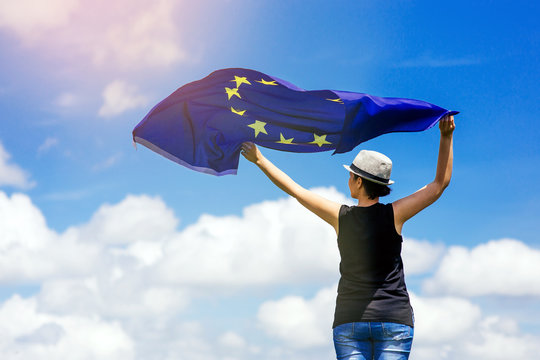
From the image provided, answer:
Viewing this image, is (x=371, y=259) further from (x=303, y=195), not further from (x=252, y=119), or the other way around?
(x=252, y=119)

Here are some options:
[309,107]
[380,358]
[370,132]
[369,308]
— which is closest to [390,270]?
[369,308]

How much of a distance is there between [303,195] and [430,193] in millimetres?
1230

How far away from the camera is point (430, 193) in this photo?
18.3 ft

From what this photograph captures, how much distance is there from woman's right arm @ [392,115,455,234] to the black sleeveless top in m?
0.10

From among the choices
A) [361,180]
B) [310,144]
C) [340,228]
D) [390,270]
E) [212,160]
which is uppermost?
[310,144]

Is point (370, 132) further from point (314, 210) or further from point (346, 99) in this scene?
point (314, 210)

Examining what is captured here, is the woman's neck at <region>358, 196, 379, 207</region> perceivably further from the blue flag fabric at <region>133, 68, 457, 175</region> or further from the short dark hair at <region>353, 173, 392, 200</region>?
the blue flag fabric at <region>133, 68, 457, 175</region>

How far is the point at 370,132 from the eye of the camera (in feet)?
25.9

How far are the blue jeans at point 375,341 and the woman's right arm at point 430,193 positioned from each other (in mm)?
915

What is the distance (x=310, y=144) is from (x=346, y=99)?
880 mm

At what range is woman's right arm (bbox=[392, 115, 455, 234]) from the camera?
5.40 m

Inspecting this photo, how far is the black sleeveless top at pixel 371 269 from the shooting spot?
5.14m

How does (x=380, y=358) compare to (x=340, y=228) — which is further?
(x=340, y=228)

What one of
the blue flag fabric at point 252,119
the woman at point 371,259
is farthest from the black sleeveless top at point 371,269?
the blue flag fabric at point 252,119
